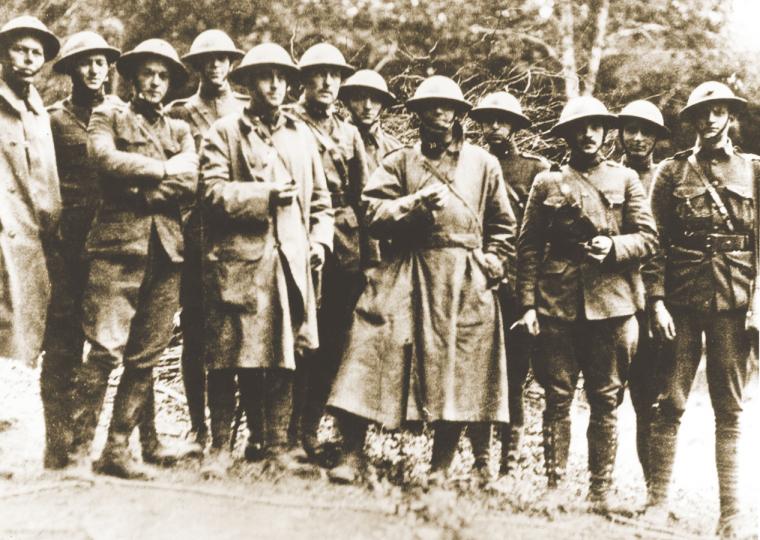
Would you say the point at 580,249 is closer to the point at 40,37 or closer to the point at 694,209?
the point at 694,209

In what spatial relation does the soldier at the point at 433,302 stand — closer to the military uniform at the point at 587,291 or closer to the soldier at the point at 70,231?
the military uniform at the point at 587,291

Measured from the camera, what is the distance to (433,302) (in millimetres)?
5383

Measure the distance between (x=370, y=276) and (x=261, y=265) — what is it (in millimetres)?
707

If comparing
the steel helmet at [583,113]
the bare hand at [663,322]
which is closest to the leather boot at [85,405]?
the steel helmet at [583,113]

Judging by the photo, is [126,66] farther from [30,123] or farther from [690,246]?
[690,246]

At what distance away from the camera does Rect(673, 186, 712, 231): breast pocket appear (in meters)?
5.79

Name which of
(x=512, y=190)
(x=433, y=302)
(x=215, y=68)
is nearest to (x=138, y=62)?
(x=215, y=68)

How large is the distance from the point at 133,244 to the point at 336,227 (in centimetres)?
155

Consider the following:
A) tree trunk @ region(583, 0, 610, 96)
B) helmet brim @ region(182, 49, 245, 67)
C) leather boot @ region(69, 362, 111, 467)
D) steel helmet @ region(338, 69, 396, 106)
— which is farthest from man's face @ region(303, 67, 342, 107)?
tree trunk @ region(583, 0, 610, 96)

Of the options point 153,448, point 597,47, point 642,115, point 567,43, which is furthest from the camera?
point 597,47

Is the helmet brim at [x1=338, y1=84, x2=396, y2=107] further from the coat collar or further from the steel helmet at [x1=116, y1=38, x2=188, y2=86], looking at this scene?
the coat collar

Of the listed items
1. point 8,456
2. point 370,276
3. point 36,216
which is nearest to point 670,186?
point 370,276

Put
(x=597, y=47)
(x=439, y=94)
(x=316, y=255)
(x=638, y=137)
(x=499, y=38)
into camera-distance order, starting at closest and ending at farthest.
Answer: (x=439, y=94) → (x=316, y=255) → (x=638, y=137) → (x=499, y=38) → (x=597, y=47)

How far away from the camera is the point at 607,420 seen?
5539 mm
